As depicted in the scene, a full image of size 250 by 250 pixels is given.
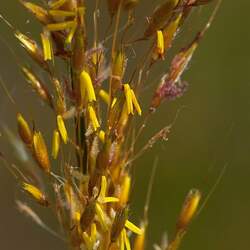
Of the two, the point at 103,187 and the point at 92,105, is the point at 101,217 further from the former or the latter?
the point at 92,105

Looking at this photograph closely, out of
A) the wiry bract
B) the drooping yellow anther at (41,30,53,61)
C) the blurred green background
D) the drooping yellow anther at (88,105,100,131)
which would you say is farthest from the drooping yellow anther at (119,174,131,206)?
the blurred green background

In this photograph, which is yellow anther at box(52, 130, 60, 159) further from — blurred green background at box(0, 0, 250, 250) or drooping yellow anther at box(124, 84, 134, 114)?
blurred green background at box(0, 0, 250, 250)

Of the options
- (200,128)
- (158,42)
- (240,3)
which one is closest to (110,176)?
(158,42)

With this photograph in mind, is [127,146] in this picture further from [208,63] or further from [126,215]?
[208,63]

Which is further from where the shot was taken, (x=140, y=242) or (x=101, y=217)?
(x=140, y=242)

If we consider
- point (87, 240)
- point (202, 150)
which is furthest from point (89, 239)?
point (202, 150)

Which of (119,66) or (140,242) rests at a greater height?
(119,66)

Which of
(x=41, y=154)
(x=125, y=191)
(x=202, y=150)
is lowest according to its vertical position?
(x=202, y=150)

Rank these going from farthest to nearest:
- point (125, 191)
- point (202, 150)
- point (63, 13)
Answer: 1. point (202, 150)
2. point (125, 191)
3. point (63, 13)
